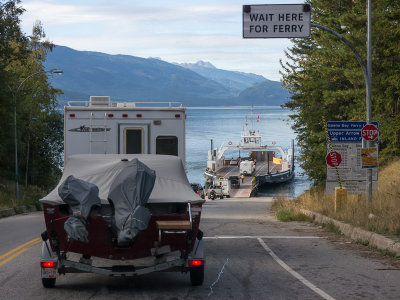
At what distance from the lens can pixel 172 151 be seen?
1524 centimetres

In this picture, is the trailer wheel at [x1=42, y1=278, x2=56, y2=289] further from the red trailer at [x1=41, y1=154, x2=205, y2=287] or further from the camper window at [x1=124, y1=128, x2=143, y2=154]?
the camper window at [x1=124, y1=128, x2=143, y2=154]

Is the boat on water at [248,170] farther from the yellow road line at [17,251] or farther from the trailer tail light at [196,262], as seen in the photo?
the trailer tail light at [196,262]

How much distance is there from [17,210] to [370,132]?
16.3m

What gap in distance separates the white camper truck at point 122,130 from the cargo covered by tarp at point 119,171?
4.68 meters

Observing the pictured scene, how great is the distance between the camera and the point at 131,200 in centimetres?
799

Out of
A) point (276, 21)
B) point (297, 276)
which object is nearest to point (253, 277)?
point (297, 276)

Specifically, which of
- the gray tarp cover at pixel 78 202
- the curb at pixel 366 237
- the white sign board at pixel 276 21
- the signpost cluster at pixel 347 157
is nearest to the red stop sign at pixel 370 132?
the signpost cluster at pixel 347 157

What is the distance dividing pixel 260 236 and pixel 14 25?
26.7 meters

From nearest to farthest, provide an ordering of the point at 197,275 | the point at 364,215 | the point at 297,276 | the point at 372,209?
the point at 197,275, the point at 297,276, the point at 364,215, the point at 372,209

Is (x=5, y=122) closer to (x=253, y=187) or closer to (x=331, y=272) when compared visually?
(x=331, y=272)

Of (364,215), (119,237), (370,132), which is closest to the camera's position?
(119,237)

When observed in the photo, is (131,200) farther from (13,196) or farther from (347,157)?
(13,196)

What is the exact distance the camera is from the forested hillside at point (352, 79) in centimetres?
2920

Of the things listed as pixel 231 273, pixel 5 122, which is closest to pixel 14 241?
pixel 231 273
